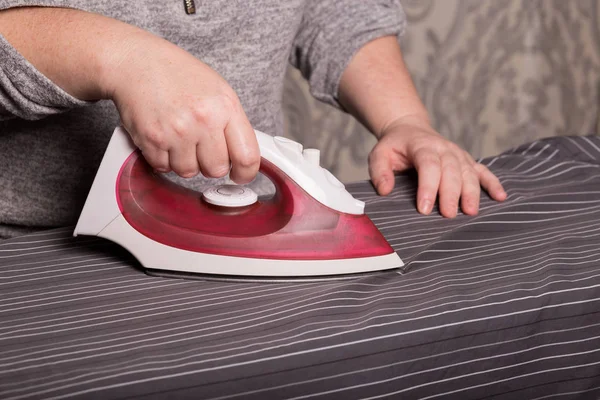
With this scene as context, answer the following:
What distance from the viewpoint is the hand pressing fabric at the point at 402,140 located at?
1092 mm

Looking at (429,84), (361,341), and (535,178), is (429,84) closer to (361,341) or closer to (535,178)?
(535,178)

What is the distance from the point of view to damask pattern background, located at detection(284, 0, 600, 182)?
8.22ft

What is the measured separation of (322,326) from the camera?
2.35ft

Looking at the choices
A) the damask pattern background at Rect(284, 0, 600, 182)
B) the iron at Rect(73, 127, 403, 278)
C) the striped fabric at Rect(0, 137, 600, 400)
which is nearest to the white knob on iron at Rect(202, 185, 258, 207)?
the iron at Rect(73, 127, 403, 278)

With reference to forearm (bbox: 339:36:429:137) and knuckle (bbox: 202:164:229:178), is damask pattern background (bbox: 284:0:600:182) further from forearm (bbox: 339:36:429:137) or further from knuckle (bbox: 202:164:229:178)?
knuckle (bbox: 202:164:229:178)

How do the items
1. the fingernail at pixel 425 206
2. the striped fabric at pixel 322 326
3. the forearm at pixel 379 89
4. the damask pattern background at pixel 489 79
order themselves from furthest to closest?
1. the damask pattern background at pixel 489 79
2. the forearm at pixel 379 89
3. the fingernail at pixel 425 206
4. the striped fabric at pixel 322 326

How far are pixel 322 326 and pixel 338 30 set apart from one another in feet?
2.72

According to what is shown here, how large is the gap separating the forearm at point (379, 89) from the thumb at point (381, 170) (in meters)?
0.12

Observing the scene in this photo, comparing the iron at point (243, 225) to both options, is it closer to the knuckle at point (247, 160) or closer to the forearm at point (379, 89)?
the knuckle at point (247, 160)

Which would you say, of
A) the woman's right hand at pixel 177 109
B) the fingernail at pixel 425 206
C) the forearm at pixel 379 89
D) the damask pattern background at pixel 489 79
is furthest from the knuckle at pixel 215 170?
the damask pattern background at pixel 489 79

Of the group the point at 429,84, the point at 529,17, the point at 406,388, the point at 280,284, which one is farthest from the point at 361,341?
the point at 529,17

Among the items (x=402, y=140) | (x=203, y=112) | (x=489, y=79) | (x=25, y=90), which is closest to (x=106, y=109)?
(x=25, y=90)

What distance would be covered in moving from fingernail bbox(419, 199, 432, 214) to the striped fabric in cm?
9

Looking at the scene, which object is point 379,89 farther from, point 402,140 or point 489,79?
point 489,79
